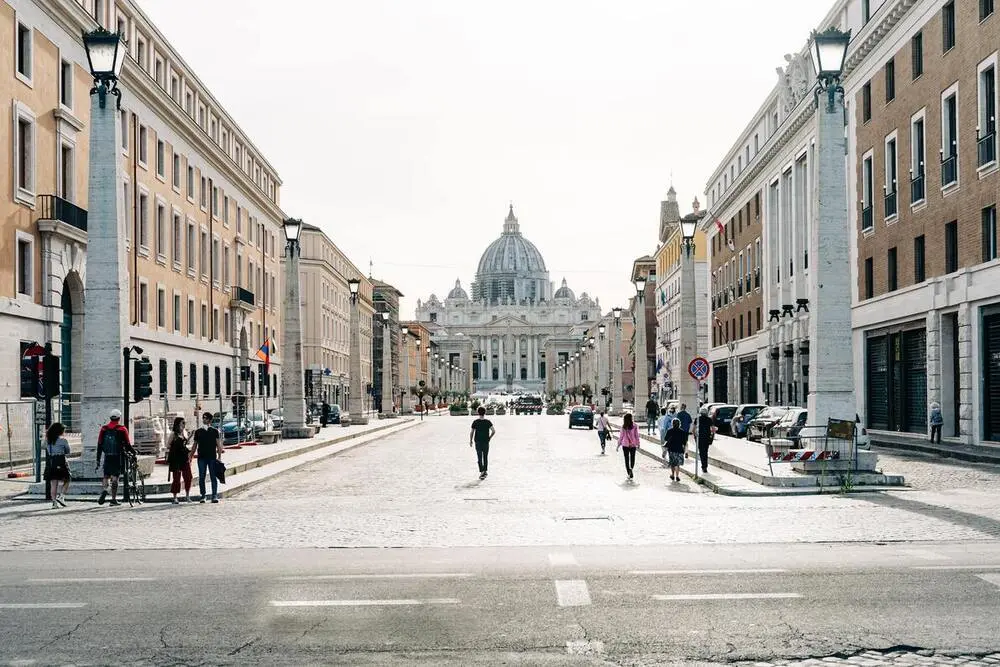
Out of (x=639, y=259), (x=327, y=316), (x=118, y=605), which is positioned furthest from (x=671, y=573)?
(x=639, y=259)

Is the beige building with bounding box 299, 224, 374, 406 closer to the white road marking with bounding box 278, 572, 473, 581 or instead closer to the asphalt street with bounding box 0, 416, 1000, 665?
the asphalt street with bounding box 0, 416, 1000, 665

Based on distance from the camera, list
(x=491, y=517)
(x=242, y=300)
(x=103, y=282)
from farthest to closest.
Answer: (x=242, y=300) → (x=103, y=282) → (x=491, y=517)

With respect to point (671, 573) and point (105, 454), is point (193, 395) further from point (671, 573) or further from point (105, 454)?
point (671, 573)

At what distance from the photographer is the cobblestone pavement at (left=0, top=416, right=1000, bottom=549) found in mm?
14797

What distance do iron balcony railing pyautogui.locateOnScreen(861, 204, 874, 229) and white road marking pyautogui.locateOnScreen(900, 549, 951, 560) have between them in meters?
33.0

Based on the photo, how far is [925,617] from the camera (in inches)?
352

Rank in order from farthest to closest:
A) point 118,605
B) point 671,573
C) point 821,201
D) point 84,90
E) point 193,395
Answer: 1. point 193,395
2. point 84,90
3. point 821,201
4. point 671,573
5. point 118,605

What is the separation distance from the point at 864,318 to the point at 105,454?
32680 mm

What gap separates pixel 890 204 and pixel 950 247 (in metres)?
5.79

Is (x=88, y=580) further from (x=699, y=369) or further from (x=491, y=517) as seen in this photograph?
(x=699, y=369)

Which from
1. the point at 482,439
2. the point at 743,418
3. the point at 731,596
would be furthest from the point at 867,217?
the point at 731,596

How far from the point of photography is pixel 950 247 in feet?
118

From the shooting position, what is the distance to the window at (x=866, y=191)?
44.2 meters

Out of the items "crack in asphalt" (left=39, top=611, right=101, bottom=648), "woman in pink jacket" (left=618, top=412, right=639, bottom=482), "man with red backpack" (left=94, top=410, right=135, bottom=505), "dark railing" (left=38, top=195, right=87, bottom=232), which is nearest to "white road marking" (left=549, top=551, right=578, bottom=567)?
"crack in asphalt" (left=39, top=611, right=101, bottom=648)
